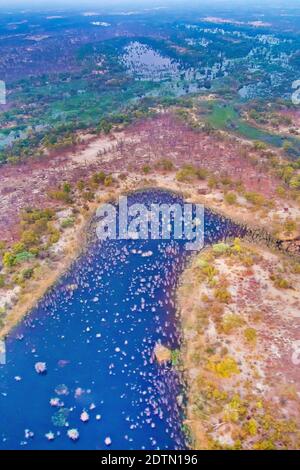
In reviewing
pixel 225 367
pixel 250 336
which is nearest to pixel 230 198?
pixel 250 336

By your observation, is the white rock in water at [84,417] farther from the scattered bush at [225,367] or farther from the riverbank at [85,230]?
the riverbank at [85,230]

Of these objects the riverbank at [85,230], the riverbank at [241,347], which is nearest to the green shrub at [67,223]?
the riverbank at [85,230]

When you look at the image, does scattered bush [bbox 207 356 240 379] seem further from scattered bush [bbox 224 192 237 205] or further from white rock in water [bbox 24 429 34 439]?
scattered bush [bbox 224 192 237 205]

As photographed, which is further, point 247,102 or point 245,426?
point 247,102

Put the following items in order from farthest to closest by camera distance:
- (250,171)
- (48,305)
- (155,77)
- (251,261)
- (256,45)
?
(256,45), (155,77), (250,171), (251,261), (48,305)

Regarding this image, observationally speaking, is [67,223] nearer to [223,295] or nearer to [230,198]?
[230,198]
